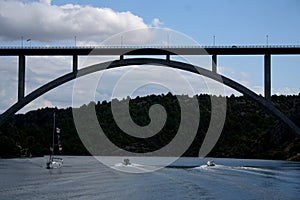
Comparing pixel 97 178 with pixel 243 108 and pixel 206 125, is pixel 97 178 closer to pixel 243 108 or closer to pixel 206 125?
pixel 206 125

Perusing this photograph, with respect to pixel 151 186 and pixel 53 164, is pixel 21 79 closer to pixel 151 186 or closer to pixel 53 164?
pixel 53 164

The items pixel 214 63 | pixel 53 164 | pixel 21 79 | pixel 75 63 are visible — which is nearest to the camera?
pixel 214 63

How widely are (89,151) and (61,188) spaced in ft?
221

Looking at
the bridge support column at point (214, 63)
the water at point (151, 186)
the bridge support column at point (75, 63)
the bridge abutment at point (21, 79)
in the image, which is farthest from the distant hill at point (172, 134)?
the bridge support column at point (75, 63)

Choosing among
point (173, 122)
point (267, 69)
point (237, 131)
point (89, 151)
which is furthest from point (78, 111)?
point (267, 69)

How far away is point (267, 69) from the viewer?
47844mm


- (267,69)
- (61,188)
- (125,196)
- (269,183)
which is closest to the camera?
(125,196)

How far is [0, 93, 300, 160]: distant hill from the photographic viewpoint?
83062mm

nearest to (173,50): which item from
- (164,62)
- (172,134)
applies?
(164,62)

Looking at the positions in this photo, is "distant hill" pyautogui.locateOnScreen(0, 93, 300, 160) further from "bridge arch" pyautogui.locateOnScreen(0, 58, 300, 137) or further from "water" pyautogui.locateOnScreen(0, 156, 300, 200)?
"water" pyautogui.locateOnScreen(0, 156, 300, 200)

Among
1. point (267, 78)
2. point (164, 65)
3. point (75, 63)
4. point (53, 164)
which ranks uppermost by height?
point (75, 63)

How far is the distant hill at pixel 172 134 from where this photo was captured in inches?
3270

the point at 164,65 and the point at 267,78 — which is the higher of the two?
the point at 164,65

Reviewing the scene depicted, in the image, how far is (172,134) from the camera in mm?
97562
